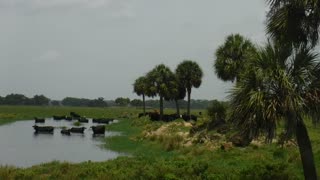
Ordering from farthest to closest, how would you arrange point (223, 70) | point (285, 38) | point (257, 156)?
point (223, 70) < point (257, 156) < point (285, 38)

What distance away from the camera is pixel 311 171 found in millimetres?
16641

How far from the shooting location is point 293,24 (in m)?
16.9

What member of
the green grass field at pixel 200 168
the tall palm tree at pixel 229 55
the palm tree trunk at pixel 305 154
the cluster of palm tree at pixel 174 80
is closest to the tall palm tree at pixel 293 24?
the palm tree trunk at pixel 305 154

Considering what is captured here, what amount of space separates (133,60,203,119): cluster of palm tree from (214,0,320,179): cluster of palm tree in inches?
2480

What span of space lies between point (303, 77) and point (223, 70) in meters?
36.4

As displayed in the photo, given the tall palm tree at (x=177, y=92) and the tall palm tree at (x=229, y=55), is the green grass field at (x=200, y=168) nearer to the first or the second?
the tall palm tree at (x=229, y=55)

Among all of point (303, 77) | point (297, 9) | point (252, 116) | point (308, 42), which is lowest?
point (252, 116)

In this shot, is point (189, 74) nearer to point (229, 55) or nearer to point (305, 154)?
point (229, 55)

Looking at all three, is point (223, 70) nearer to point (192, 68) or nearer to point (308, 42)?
point (192, 68)

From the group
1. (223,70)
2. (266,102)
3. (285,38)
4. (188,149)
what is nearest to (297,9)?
(285,38)

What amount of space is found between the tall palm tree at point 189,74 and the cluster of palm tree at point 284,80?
6451 cm

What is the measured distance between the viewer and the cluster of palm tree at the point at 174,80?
82375 mm

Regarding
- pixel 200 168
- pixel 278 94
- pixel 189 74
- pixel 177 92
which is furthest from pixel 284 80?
pixel 177 92

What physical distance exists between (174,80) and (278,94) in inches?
2776
